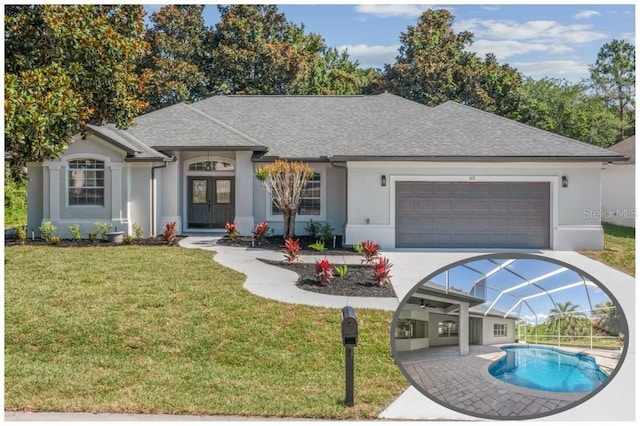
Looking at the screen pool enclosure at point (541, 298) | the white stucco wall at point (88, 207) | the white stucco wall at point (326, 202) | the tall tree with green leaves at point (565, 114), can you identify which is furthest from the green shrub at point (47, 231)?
the tall tree with green leaves at point (565, 114)

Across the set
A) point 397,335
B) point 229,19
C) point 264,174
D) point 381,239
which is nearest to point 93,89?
point 264,174

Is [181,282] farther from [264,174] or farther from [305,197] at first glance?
[305,197]

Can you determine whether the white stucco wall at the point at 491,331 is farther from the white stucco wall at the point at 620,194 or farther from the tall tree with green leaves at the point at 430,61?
the tall tree with green leaves at the point at 430,61

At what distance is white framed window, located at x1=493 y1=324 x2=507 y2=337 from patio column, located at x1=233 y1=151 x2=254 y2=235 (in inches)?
615

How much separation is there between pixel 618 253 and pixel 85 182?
15.0 meters

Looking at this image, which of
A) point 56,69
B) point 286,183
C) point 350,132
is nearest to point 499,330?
point 56,69

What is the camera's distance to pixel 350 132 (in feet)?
66.1

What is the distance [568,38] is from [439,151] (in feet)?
43.3

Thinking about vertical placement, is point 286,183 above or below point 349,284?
above

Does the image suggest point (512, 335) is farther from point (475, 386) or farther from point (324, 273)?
point (324, 273)

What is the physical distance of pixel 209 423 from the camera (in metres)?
5.14

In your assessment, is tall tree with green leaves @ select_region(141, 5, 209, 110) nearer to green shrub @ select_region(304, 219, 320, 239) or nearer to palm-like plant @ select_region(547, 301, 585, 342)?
green shrub @ select_region(304, 219, 320, 239)

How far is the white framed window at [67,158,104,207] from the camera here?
17.0 m

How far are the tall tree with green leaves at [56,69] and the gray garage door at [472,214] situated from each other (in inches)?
315
